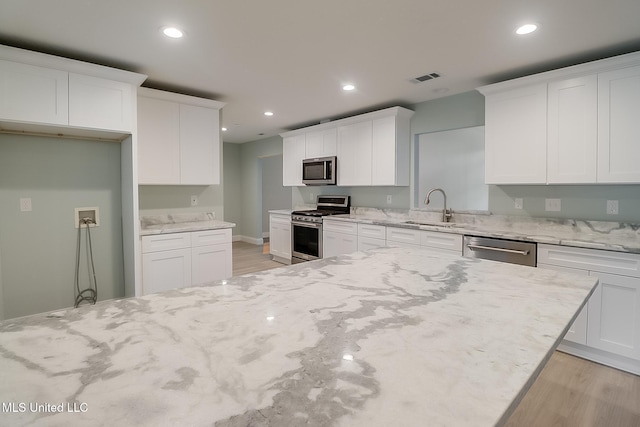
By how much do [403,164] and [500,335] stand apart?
141 inches

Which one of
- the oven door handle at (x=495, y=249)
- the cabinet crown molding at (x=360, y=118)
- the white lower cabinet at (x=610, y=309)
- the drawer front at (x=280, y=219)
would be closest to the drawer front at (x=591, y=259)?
the white lower cabinet at (x=610, y=309)

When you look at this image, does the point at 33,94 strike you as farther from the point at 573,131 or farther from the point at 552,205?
the point at 552,205

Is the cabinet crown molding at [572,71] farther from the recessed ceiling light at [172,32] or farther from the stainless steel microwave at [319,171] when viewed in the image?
the recessed ceiling light at [172,32]

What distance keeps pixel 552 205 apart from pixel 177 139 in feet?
12.7

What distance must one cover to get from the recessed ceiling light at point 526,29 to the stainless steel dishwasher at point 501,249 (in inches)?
63.2

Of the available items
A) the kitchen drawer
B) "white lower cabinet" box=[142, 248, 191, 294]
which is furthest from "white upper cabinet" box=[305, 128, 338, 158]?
"white lower cabinet" box=[142, 248, 191, 294]

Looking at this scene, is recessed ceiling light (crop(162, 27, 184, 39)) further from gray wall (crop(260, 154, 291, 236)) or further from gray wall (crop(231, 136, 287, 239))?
gray wall (crop(260, 154, 291, 236))

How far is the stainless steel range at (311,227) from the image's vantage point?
4.85 metres

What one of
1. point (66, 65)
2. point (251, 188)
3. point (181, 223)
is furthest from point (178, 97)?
point (251, 188)

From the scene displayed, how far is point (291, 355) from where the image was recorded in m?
0.76

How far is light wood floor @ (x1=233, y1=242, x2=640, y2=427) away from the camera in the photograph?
6.15 feet

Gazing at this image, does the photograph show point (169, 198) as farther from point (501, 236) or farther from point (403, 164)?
point (501, 236)

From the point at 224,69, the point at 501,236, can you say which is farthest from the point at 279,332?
the point at 224,69

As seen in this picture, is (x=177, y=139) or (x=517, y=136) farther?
(x=177, y=139)
